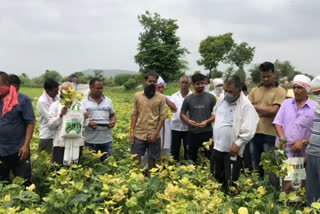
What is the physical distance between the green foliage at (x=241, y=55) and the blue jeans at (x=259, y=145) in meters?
45.4

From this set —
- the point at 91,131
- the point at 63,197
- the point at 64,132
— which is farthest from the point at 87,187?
the point at 91,131

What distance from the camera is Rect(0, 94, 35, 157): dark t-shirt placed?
3.39 metres

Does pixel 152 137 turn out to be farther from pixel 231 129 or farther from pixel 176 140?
pixel 231 129

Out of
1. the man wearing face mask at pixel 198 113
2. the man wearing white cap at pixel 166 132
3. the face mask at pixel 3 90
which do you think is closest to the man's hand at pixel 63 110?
the face mask at pixel 3 90

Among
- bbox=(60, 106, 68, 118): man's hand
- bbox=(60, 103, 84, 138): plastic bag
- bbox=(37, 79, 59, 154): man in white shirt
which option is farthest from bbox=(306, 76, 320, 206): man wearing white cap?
bbox=(37, 79, 59, 154): man in white shirt

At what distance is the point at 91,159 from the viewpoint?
159 inches

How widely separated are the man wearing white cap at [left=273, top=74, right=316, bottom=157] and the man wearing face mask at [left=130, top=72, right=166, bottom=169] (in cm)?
157

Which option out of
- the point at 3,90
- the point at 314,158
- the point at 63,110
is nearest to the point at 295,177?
the point at 314,158

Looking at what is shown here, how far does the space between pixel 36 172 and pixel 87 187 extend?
116 centimetres

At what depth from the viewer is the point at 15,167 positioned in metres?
3.56

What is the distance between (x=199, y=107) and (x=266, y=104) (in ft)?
3.06

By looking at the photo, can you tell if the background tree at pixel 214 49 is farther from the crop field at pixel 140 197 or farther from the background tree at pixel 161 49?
the crop field at pixel 140 197

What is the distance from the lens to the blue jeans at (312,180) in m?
2.80

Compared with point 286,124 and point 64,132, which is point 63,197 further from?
point 286,124
